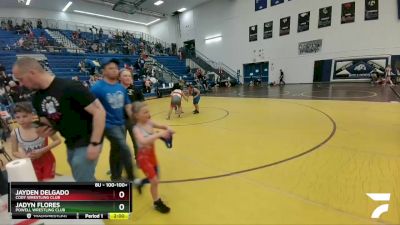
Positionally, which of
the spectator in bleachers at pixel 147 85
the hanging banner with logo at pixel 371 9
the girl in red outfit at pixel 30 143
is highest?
the hanging banner with logo at pixel 371 9

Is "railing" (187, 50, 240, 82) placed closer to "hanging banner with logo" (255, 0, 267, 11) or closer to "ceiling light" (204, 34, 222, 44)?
"ceiling light" (204, 34, 222, 44)

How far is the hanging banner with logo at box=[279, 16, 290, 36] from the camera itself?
873 inches

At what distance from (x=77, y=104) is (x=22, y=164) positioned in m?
0.68

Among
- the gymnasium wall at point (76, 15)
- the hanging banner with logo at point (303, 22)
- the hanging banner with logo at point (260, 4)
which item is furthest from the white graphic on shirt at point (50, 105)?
the gymnasium wall at point (76, 15)

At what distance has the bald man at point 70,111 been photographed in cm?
205

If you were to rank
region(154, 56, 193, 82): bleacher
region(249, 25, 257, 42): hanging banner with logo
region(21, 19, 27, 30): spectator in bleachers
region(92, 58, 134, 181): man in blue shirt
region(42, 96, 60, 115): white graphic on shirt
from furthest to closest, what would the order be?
region(154, 56, 193, 82): bleacher < region(249, 25, 257, 42): hanging banner with logo < region(21, 19, 27, 30): spectator in bleachers < region(92, 58, 134, 181): man in blue shirt < region(42, 96, 60, 115): white graphic on shirt

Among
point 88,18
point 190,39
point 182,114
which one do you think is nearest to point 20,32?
point 88,18

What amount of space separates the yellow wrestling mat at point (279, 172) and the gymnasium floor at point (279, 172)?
0.5 inches

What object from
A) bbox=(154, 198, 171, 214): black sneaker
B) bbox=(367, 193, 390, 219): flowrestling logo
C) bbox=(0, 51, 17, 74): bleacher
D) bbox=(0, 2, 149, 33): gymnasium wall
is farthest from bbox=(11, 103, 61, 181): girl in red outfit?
bbox=(0, 2, 149, 33): gymnasium wall

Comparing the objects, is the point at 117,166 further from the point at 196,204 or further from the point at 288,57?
the point at 288,57

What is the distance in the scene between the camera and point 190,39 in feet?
104

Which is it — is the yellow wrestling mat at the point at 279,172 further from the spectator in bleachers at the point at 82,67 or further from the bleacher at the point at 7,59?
the bleacher at the point at 7,59

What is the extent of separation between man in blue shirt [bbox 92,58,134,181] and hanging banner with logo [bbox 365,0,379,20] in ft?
70.7
